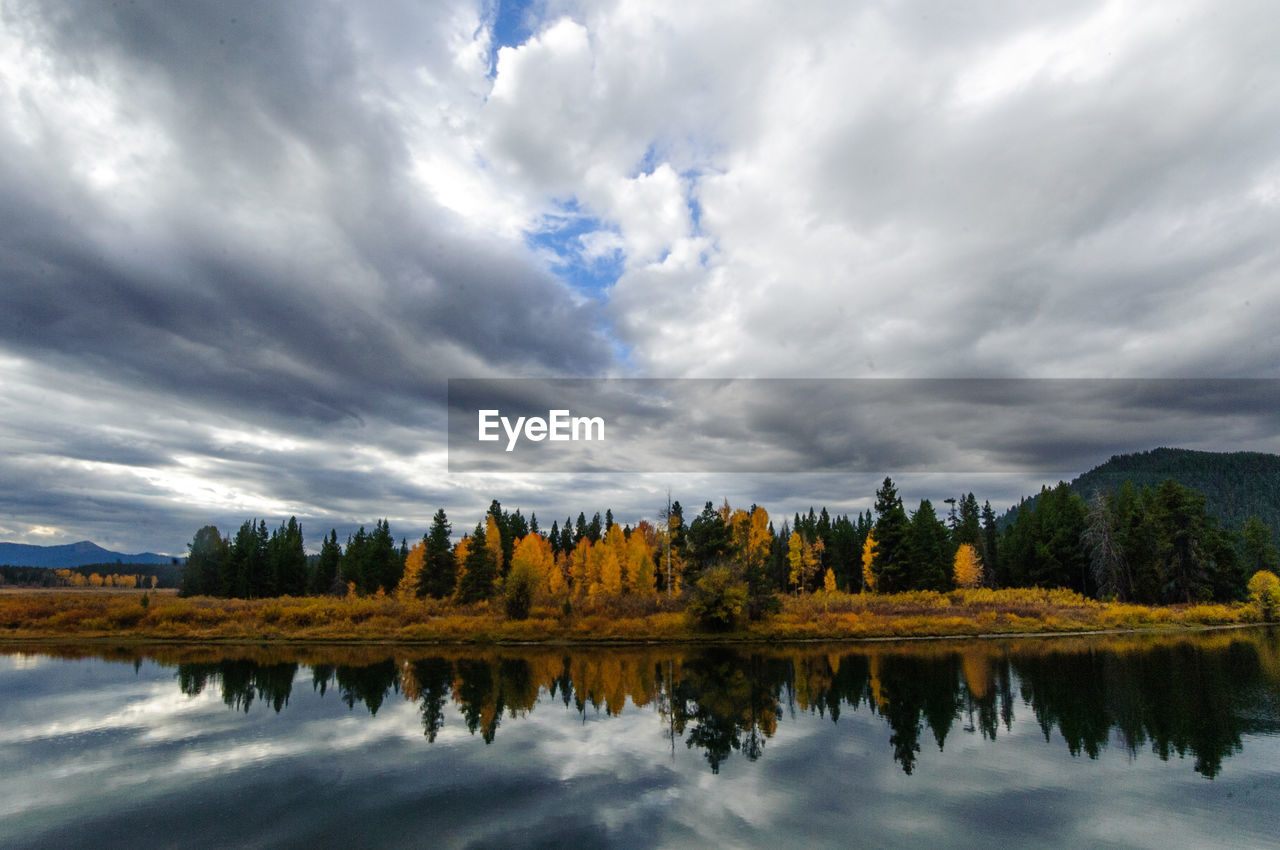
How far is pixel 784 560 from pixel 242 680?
2982 inches

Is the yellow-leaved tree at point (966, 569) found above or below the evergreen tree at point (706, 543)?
below

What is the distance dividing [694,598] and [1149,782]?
30507mm

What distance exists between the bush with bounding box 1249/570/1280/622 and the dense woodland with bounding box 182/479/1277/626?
11.7 ft

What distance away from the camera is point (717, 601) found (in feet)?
146

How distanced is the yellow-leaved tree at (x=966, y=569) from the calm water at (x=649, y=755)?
41.1 meters

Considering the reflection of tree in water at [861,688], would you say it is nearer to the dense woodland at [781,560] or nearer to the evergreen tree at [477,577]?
the dense woodland at [781,560]

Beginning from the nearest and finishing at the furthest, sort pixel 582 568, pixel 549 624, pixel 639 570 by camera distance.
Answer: pixel 549 624
pixel 639 570
pixel 582 568

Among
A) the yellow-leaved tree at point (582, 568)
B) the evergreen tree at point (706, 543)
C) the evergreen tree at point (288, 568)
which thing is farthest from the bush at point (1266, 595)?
the evergreen tree at point (288, 568)

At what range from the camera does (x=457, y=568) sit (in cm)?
7312

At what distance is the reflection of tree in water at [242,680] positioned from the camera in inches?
1079

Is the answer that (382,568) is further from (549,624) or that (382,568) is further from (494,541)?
(549,624)

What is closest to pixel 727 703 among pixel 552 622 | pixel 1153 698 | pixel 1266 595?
pixel 1153 698

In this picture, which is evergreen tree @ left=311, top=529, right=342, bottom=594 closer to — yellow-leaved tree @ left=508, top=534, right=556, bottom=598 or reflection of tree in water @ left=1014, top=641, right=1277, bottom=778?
yellow-leaved tree @ left=508, top=534, right=556, bottom=598

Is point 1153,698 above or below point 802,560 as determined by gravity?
below
